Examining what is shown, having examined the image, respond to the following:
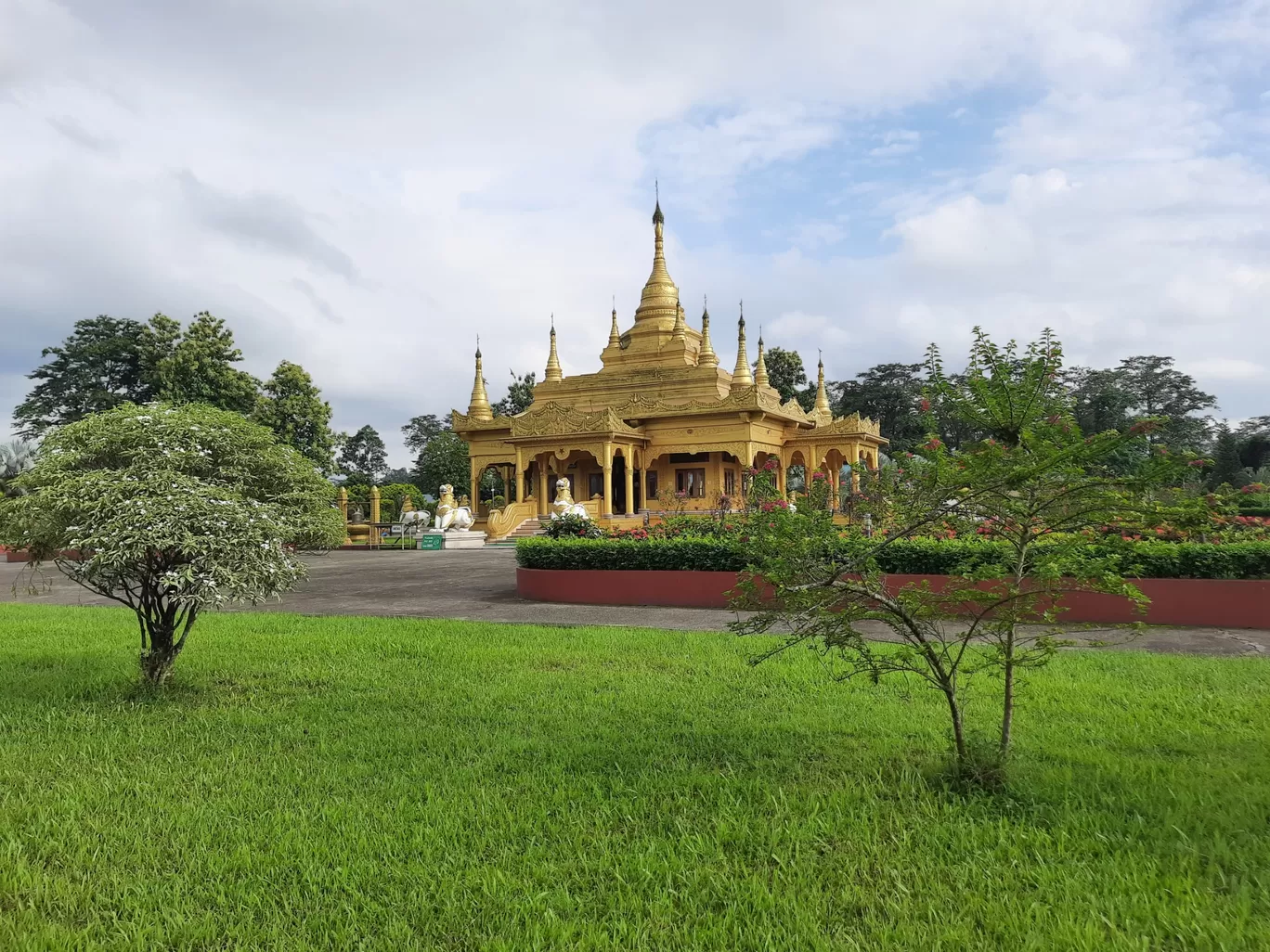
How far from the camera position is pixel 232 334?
33.9 meters

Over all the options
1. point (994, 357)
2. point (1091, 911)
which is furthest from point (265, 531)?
point (1091, 911)

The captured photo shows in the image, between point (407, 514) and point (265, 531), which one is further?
point (407, 514)

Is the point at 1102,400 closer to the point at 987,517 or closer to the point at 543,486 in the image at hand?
the point at 543,486

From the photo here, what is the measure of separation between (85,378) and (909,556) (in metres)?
38.4

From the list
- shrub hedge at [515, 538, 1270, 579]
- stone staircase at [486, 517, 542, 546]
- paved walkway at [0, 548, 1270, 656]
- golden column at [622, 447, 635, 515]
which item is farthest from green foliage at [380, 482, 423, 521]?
shrub hedge at [515, 538, 1270, 579]

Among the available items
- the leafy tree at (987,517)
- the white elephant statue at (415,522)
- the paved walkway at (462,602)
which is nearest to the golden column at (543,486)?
the white elephant statue at (415,522)

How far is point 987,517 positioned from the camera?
12.8ft

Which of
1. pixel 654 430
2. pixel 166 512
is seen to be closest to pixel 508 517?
pixel 654 430

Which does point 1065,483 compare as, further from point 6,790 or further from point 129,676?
point 129,676

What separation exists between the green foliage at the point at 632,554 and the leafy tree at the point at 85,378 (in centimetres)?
3083

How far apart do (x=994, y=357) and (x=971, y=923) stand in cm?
240

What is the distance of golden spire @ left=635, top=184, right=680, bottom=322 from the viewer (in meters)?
31.1

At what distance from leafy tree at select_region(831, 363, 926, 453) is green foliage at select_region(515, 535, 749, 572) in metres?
39.3

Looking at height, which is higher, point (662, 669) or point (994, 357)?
point (994, 357)
